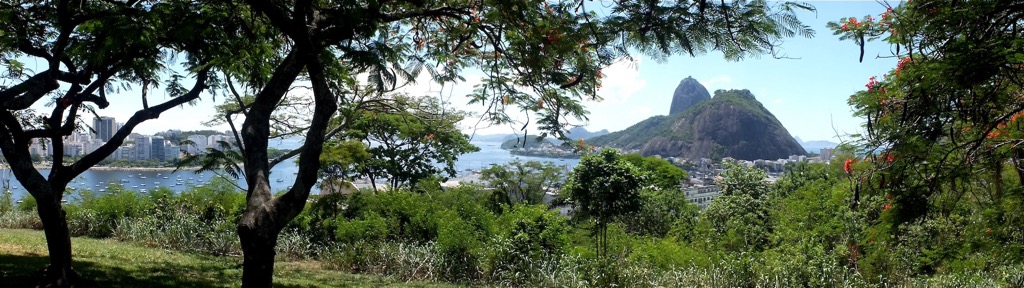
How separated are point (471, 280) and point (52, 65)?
4917 millimetres

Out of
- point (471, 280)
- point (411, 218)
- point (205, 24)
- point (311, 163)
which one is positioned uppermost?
point (205, 24)

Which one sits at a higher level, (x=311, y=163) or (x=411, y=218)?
(x=311, y=163)

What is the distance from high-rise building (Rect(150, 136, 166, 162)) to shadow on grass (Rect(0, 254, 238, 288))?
63.4 ft

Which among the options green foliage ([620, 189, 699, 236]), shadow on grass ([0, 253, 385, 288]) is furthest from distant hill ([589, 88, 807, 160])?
shadow on grass ([0, 253, 385, 288])

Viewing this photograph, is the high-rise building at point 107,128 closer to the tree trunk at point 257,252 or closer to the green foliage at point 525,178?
the tree trunk at point 257,252

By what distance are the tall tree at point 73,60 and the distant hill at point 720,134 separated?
131ft

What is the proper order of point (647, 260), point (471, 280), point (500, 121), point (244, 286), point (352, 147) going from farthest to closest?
point (352, 147) < point (471, 280) < point (647, 260) < point (500, 121) < point (244, 286)

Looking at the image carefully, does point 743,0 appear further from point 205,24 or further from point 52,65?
point 52,65

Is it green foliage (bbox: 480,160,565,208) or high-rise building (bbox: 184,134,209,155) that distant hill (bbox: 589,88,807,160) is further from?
high-rise building (bbox: 184,134,209,155)

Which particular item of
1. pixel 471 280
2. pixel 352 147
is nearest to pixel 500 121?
pixel 471 280

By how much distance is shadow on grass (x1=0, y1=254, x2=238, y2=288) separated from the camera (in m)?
5.54

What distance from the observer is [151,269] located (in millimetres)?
6930

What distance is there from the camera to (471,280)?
24.6ft

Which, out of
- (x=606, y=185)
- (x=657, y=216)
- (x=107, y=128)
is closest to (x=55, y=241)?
(x=606, y=185)
